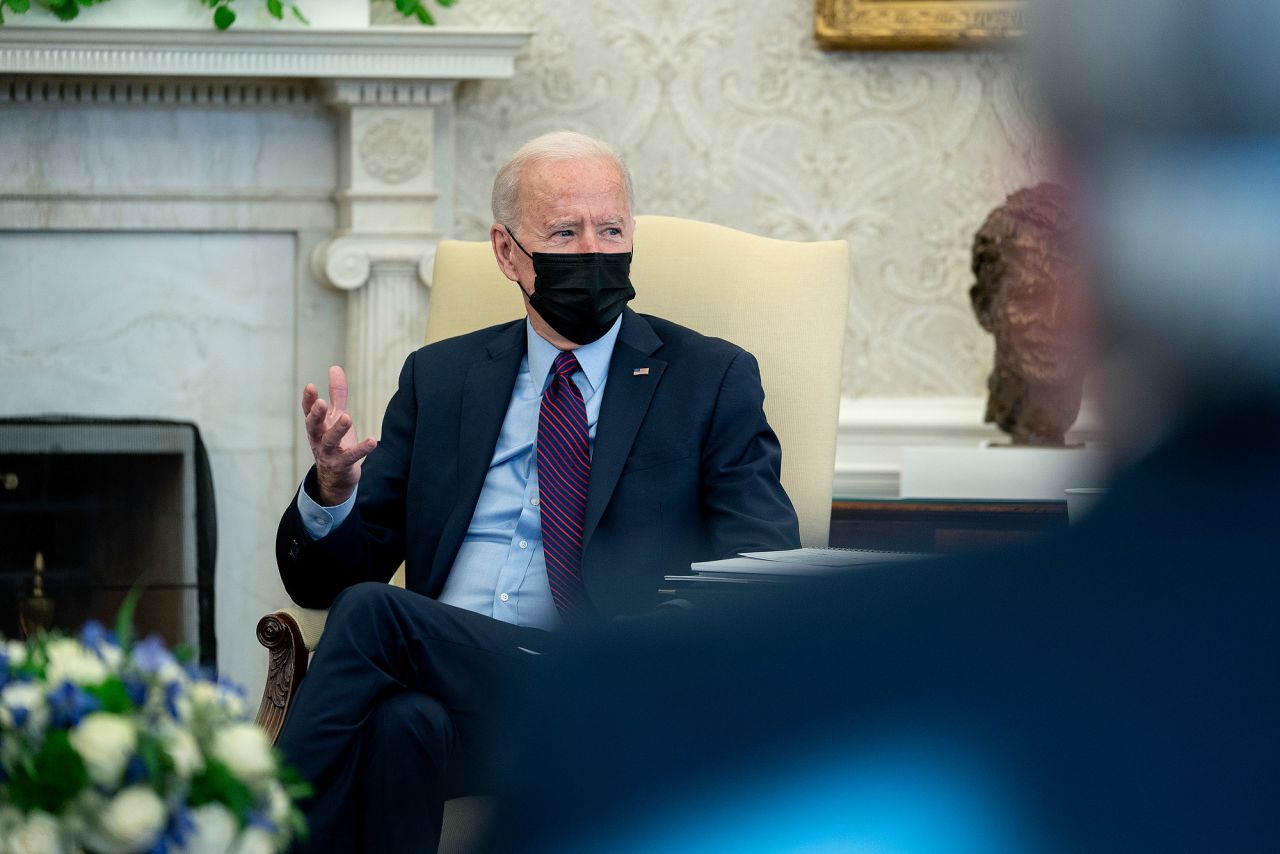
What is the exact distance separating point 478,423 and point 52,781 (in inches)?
54.2

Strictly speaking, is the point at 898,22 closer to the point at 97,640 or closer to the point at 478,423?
the point at 478,423

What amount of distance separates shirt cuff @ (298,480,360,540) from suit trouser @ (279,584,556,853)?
31 centimetres

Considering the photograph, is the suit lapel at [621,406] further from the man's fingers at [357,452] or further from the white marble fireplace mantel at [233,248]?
the white marble fireplace mantel at [233,248]

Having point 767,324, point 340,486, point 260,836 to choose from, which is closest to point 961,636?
point 260,836

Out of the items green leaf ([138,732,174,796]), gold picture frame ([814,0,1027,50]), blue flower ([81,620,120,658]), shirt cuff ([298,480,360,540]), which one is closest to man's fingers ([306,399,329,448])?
shirt cuff ([298,480,360,540])

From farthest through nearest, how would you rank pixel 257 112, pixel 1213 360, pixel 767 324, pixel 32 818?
1. pixel 257 112
2. pixel 767 324
3. pixel 32 818
4. pixel 1213 360

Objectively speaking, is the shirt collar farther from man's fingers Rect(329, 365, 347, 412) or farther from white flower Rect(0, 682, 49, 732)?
white flower Rect(0, 682, 49, 732)

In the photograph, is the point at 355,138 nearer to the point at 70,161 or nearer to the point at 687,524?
the point at 70,161

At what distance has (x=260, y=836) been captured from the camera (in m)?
0.83

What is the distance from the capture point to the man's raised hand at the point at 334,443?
1.82 metres

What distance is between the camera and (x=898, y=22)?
343cm

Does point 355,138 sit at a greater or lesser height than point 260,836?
greater

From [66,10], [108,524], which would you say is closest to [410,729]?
[108,524]

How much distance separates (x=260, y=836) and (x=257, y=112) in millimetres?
2784
